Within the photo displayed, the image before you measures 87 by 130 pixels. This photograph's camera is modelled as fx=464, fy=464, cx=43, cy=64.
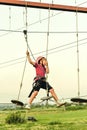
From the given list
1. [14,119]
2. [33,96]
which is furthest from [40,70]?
[14,119]

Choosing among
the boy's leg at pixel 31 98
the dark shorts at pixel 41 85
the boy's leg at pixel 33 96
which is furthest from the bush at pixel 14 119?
the boy's leg at pixel 33 96

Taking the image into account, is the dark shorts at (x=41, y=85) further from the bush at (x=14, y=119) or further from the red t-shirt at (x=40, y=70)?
the bush at (x=14, y=119)

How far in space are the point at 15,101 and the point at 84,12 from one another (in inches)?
257

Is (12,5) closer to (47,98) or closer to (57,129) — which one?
(47,98)

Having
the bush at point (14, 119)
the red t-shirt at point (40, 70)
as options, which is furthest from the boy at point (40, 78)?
the bush at point (14, 119)

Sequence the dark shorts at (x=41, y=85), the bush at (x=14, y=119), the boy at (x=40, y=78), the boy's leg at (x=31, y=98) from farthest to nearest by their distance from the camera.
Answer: the boy's leg at (x=31, y=98)
the dark shorts at (x=41, y=85)
the boy at (x=40, y=78)
the bush at (x=14, y=119)

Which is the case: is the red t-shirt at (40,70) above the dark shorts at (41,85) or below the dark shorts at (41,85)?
above

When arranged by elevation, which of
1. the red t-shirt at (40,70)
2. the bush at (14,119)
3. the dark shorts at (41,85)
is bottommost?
the bush at (14,119)

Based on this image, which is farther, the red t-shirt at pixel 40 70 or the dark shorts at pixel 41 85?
the dark shorts at pixel 41 85

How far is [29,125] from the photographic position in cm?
1295

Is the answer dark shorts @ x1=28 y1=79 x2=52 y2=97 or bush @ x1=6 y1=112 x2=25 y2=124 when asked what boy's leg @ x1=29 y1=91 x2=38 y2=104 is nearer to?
dark shorts @ x1=28 y1=79 x2=52 y2=97

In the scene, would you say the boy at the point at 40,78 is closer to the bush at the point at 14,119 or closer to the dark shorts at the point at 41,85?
the dark shorts at the point at 41,85

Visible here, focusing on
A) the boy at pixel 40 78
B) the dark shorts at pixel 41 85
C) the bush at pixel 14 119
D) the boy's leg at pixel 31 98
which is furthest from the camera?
A: the boy's leg at pixel 31 98

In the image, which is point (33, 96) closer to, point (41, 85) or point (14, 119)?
point (41, 85)
